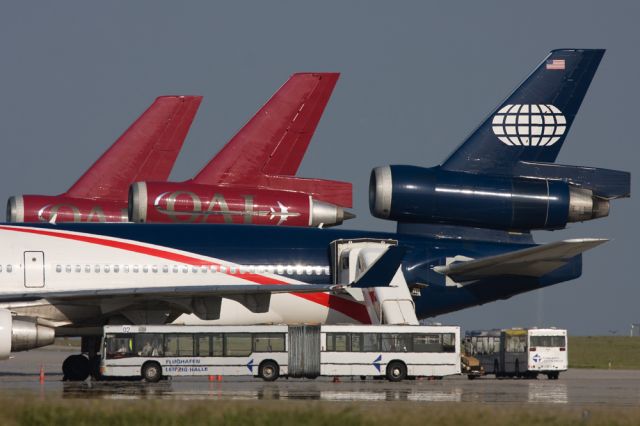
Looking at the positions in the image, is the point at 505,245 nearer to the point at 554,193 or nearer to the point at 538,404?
the point at 554,193

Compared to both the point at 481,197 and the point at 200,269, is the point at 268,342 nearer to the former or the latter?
the point at 200,269

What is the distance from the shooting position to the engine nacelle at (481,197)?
47562mm

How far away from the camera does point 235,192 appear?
2098 inches

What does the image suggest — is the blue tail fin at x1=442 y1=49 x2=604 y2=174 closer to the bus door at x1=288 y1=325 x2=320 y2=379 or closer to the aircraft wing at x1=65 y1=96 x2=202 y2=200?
the bus door at x1=288 y1=325 x2=320 y2=379

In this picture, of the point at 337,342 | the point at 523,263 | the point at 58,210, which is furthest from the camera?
the point at 58,210

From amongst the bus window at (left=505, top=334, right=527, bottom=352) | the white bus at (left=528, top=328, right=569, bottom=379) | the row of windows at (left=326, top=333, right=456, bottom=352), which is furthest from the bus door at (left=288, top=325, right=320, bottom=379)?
the bus window at (left=505, top=334, right=527, bottom=352)

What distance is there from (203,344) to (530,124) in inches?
675

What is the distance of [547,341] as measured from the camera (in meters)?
60.3

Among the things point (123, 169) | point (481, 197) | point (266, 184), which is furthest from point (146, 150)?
point (481, 197)

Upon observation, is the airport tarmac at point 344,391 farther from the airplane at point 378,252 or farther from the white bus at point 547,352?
the white bus at point 547,352

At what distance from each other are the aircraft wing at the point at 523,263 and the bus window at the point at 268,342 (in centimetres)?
866

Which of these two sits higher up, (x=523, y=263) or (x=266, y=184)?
(x=266, y=184)

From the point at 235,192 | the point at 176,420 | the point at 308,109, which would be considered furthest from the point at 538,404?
the point at 308,109

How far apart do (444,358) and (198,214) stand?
42.7ft
